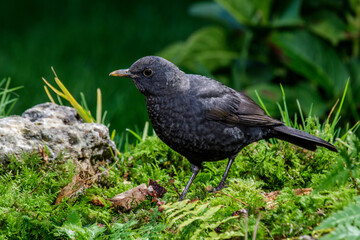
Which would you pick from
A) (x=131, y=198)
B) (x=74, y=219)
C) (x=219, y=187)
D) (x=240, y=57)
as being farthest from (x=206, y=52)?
(x=74, y=219)

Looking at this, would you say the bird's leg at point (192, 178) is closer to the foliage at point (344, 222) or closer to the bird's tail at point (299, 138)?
the bird's tail at point (299, 138)

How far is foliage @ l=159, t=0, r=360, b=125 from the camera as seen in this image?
547cm

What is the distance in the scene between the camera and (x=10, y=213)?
9.96 feet

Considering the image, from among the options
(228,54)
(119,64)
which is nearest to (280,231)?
(228,54)

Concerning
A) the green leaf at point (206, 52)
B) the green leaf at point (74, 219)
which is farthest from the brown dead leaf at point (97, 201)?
the green leaf at point (206, 52)

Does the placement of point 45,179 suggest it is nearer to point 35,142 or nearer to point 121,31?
point 35,142

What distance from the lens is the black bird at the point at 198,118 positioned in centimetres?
354

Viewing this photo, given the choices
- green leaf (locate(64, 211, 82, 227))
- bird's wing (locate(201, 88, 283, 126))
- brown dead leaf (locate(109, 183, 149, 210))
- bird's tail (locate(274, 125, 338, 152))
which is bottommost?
brown dead leaf (locate(109, 183, 149, 210))

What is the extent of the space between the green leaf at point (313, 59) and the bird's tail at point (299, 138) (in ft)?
5.79

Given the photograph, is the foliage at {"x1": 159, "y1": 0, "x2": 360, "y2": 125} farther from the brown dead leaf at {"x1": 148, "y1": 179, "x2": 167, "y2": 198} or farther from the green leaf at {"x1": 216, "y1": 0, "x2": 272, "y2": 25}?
the brown dead leaf at {"x1": 148, "y1": 179, "x2": 167, "y2": 198}

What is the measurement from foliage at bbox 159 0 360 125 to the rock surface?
2108mm

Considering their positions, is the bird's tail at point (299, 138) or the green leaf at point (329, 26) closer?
the bird's tail at point (299, 138)

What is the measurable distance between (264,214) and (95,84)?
14.6 feet

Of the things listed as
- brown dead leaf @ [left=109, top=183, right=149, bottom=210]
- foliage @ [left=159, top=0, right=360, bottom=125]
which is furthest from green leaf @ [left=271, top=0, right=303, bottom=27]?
brown dead leaf @ [left=109, top=183, right=149, bottom=210]
